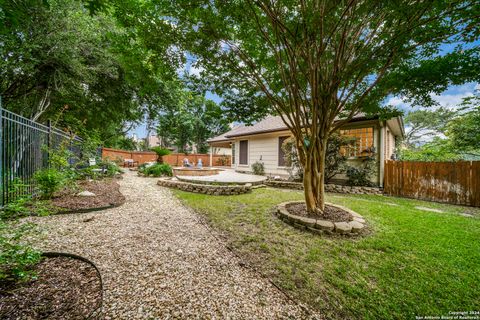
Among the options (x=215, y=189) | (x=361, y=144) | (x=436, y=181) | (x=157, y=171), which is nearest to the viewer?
(x=436, y=181)

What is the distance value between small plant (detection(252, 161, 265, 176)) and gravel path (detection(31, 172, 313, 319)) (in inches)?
319

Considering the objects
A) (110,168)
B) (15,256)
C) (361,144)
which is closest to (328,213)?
(15,256)

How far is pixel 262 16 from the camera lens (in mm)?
3430

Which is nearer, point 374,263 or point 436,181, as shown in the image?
point 374,263

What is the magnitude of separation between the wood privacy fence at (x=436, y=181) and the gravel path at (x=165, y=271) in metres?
7.72

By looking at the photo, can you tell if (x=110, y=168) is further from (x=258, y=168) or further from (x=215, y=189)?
(x=258, y=168)

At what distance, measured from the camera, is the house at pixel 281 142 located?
744cm

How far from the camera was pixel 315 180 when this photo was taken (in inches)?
155

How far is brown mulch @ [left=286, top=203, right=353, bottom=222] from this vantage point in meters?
3.79

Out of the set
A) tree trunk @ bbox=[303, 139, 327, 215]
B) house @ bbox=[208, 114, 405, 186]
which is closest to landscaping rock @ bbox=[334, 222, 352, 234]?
tree trunk @ bbox=[303, 139, 327, 215]

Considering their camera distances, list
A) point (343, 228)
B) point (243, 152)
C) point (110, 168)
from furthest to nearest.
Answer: point (243, 152)
point (110, 168)
point (343, 228)

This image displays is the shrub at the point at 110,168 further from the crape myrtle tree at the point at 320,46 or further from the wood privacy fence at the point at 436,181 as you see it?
the wood privacy fence at the point at 436,181

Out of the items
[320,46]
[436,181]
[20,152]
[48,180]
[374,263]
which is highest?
[320,46]

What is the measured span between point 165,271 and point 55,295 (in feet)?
3.14
